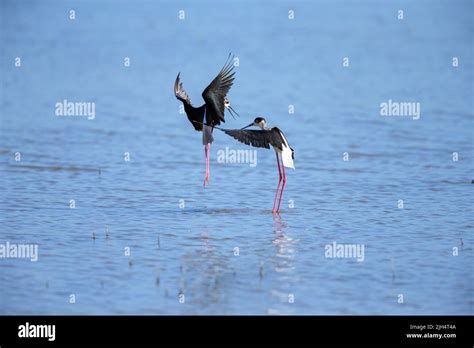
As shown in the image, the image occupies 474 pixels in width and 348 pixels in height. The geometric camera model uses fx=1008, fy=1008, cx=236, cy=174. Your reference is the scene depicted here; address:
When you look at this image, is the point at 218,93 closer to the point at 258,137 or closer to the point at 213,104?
the point at 213,104

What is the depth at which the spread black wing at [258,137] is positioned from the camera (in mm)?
14125

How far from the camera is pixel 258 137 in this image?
14.6m

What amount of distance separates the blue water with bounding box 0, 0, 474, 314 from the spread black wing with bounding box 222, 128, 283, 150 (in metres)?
1.04

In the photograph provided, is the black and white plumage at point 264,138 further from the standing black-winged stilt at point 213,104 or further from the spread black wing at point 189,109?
the spread black wing at point 189,109

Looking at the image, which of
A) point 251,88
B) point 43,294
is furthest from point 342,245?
point 251,88

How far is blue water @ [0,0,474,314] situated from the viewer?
430 inches

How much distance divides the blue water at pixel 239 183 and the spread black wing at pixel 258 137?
1.04 meters

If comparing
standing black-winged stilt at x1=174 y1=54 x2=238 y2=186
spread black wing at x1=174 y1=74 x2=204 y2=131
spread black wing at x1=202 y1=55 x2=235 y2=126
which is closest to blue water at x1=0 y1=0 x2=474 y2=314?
→ standing black-winged stilt at x1=174 y1=54 x2=238 y2=186

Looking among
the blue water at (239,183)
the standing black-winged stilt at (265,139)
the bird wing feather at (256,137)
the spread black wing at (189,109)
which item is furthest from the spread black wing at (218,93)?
the bird wing feather at (256,137)

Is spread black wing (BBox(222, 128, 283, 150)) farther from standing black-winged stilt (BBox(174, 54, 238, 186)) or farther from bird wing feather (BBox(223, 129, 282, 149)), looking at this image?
standing black-winged stilt (BBox(174, 54, 238, 186))

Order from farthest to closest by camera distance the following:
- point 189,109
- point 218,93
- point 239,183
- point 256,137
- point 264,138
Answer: point 239,183, point 189,109, point 218,93, point 264,138, point 256,137

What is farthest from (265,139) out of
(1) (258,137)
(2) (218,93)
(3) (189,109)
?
(3) (189,109)

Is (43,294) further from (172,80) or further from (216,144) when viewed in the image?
(172,80)

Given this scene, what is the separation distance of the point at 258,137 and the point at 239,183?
273cm
